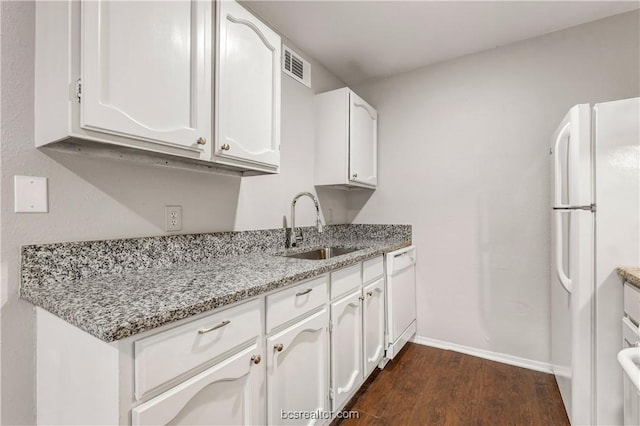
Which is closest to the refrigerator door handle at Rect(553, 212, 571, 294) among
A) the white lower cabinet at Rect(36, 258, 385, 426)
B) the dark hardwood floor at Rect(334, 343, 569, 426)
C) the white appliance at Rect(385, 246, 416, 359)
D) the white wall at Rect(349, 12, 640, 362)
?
the white wall at Rect(349, 12, 640, 362)

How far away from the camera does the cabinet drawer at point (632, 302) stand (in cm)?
113

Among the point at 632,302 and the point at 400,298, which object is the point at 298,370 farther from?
the point at 632,302

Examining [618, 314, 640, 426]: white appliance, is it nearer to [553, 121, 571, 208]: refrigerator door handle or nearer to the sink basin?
[553, 121, 571, 208]: refrigerator door handle

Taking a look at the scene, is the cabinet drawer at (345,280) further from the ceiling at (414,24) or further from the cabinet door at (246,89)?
the ceiling at (414,24)

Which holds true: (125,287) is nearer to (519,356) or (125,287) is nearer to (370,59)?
(370,59)

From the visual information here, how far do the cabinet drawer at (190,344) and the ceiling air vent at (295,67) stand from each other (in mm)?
1745

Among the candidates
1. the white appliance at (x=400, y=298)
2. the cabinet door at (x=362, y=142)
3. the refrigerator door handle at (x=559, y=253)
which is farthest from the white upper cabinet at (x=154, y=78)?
the refrigerator door handle at (x=559, y=253)

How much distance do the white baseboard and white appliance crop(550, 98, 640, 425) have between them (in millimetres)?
740

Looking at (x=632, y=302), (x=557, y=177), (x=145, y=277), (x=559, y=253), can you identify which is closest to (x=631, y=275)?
(x=632, y=302)

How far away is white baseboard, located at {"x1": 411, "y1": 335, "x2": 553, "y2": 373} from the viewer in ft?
6.93

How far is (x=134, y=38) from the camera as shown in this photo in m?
0.97

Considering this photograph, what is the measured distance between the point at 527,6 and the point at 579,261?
1.57 m

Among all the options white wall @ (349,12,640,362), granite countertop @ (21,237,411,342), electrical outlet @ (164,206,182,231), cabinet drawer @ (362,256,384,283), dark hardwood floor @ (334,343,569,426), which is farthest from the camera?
white wall @ (349,12,640,362)

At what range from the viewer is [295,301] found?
1221mm
